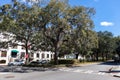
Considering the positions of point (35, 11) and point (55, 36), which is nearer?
point (35, 11)

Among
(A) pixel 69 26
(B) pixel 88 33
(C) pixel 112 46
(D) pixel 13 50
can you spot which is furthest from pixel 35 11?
(C) pixel 112 46

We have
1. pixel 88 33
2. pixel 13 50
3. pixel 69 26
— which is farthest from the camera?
pixel 13 50

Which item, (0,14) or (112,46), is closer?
(0,14)

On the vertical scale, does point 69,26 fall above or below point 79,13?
below

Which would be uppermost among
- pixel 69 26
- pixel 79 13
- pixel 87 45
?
pixel 79 13

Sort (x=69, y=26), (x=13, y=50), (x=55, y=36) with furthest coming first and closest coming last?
(x=13, y=50) < (x=55, y=36) < (x=69, y=26)

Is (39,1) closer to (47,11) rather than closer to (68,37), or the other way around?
(47,11)

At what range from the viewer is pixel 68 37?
4331cm

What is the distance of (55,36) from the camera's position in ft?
146

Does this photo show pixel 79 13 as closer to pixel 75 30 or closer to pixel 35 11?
pixel 75 30

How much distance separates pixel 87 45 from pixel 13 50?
32509mm

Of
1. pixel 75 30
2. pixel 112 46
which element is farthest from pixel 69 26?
pixel 112 46

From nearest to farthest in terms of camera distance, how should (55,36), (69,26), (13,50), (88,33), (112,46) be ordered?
(69,26)
(88,33)
(55,36)
(13,50)
(112,46)

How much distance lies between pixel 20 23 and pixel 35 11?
384 cm
